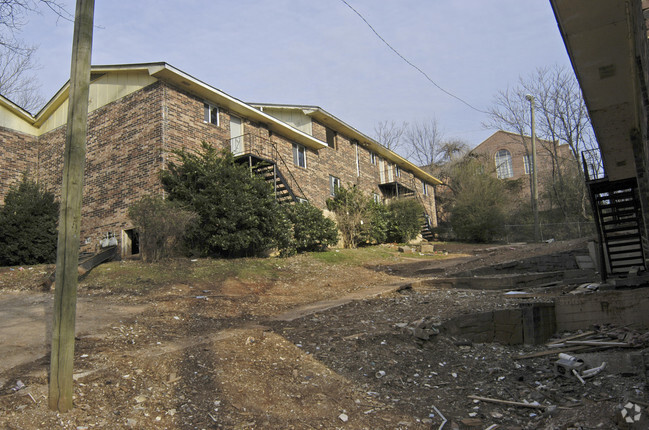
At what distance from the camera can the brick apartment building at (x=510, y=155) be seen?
129 ft

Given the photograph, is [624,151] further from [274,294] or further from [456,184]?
[456,184]

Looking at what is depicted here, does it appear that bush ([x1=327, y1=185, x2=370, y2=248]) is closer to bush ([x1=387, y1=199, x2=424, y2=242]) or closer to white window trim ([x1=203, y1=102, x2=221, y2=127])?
bush ([x1=387, y1=199, x2=424, y2=242])

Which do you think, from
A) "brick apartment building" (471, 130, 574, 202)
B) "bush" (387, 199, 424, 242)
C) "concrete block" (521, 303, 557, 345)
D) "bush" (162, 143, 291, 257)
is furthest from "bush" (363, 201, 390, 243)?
"brick apartment building" (471, 130, 574, 202)

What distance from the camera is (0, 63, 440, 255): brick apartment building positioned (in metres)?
16.1

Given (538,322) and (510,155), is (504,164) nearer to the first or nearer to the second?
(510,155)

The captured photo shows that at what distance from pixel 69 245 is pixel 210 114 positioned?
583 inches

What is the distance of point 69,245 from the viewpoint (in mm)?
4078

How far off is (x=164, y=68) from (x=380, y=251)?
467 inches

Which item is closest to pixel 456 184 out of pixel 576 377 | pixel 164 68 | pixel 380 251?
pixel 380 251

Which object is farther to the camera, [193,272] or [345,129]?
[345,129]

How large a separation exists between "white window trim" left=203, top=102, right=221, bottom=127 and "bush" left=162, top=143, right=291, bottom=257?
223 cm

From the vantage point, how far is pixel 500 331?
7.57 m

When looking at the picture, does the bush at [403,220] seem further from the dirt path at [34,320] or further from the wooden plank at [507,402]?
the wooden plank at [507,402]

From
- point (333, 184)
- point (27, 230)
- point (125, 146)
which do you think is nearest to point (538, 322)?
point (27, 230)
